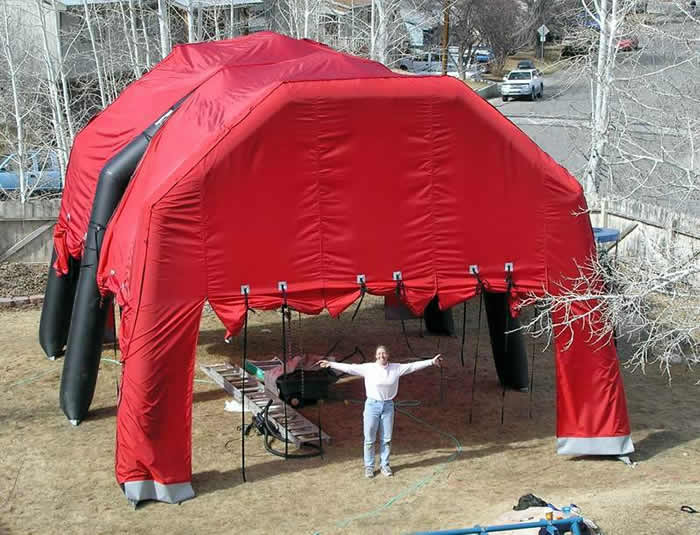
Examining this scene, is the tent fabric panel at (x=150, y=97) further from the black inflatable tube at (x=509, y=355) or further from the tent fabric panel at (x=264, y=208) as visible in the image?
the black inflatable tube at (x=509, y=355)

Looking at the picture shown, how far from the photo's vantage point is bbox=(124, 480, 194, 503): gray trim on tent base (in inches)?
444

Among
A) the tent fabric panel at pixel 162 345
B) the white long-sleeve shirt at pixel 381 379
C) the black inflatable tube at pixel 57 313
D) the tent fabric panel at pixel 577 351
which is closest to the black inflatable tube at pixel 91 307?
the tent fabric panel at pixel 162 345

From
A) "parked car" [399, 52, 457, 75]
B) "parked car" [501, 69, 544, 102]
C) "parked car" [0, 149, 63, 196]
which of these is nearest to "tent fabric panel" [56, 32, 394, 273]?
"parked car" [0, 149, 63, 196]

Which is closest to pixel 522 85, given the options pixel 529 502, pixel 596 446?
pixel 596 446

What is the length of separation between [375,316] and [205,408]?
21.4 ft

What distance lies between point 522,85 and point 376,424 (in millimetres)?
36623

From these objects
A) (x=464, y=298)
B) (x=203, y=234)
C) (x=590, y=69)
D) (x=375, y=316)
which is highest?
(x=590, y=69)

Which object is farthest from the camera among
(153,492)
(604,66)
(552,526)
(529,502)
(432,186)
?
(604,66)

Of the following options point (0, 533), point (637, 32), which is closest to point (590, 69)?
point (637, 32)

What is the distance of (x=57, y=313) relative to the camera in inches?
698

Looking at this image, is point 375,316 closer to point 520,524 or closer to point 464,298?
point 464,298

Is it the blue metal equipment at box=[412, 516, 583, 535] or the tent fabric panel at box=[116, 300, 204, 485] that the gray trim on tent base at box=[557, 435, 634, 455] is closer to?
the blue metal equipment at box=[412, 516, 583, 535]

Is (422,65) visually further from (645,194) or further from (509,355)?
(509,355)

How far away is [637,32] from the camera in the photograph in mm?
19078
